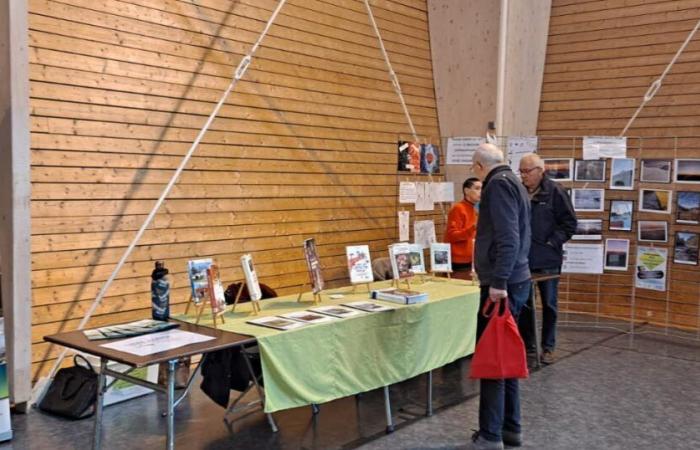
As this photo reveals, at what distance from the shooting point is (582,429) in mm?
3760

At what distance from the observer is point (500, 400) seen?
132 inches

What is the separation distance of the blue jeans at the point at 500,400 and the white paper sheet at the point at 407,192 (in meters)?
2.39

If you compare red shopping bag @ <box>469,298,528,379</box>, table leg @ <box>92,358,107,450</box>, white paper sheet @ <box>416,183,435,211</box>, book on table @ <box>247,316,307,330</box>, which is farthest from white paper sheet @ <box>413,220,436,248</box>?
table leg @ <box>92,358,107,450</box>

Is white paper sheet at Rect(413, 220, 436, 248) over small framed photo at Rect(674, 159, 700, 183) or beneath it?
beneath

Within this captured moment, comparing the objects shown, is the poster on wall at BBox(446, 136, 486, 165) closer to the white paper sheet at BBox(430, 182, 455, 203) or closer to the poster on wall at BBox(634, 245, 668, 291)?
the white paper sheet at BBox(430, 182, 455, 203)

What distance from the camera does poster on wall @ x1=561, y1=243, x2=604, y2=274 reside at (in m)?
6.18

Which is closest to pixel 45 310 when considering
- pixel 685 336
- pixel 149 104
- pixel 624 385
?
pixel 149 104

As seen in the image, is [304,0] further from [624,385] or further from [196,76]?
[624,385]

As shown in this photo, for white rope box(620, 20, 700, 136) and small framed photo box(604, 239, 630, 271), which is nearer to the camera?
small framed photo box(604, 239, 630, 271)

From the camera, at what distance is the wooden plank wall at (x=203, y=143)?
164 inches

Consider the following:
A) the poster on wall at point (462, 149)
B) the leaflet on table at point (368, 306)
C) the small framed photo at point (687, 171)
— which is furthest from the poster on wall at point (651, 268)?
the leaflet on table at point (368, 306)

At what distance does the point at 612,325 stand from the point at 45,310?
5.01 metres

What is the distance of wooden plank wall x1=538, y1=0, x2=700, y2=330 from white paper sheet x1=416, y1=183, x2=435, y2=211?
1348mm

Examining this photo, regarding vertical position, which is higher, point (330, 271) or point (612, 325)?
point (330, 271)
